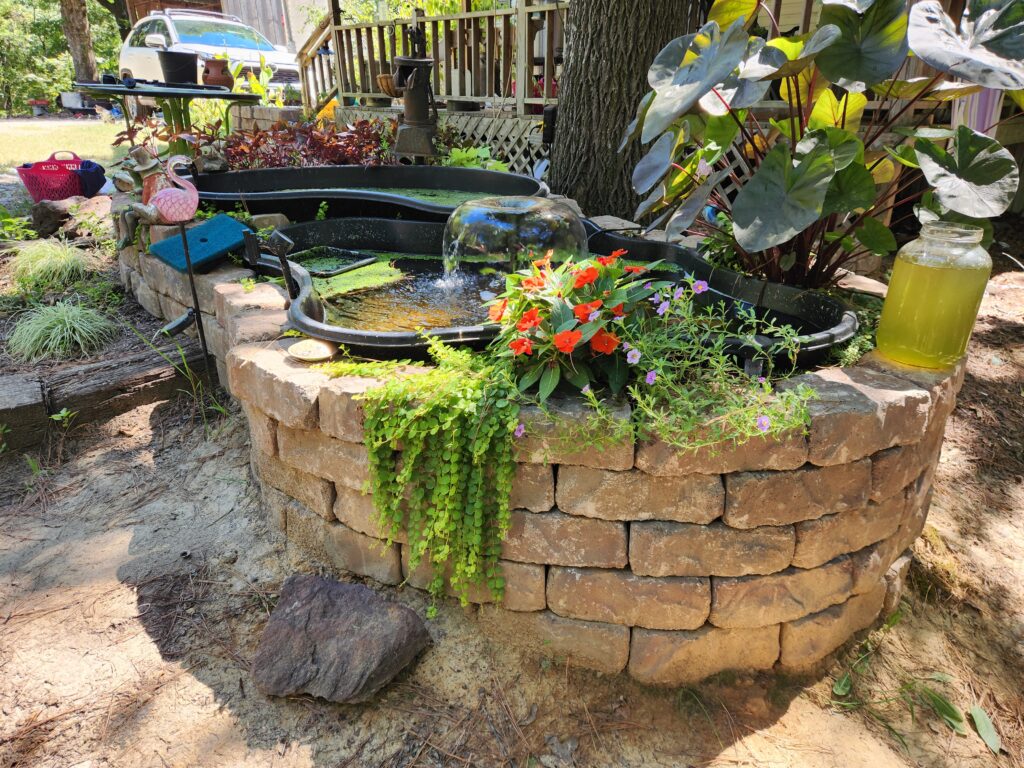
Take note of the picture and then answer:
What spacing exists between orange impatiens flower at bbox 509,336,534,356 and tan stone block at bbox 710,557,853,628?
80cm

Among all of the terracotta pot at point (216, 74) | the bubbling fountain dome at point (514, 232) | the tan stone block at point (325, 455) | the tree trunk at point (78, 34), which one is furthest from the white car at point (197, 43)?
the tan stone block at point (325, 455)

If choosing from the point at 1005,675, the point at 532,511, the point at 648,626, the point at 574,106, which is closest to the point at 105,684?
the point at 532,511

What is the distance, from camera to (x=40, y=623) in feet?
6.75

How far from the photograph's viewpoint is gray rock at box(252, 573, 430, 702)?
1.78 meters

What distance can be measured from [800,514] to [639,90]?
2.90m

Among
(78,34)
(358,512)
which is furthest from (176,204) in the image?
(78,34)

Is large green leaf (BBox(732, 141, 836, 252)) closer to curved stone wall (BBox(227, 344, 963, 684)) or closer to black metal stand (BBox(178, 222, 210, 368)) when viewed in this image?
curved stone wall (BBox(227, 344, 963, 684))

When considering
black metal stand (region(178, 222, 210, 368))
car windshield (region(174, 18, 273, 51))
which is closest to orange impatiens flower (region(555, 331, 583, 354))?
black metal stand (region(178, 222, 210, 368))

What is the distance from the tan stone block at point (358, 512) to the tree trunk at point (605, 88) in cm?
272

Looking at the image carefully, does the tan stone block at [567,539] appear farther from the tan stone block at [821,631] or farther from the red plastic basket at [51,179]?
the red plastic basket at [51,179]

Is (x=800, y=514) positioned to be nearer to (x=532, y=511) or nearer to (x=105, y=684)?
(x=532, y=511)

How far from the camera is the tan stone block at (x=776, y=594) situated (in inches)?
72.1

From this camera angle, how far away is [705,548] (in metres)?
1.78

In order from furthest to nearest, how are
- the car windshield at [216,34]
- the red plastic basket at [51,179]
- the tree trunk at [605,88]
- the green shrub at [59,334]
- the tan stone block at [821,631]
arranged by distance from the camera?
the car windshield at [216,34] < the red plastic basket at [51,179] < the tree trunk at [605,88] < the green shrub at [59,334] < the tan stone block at [821,631]
